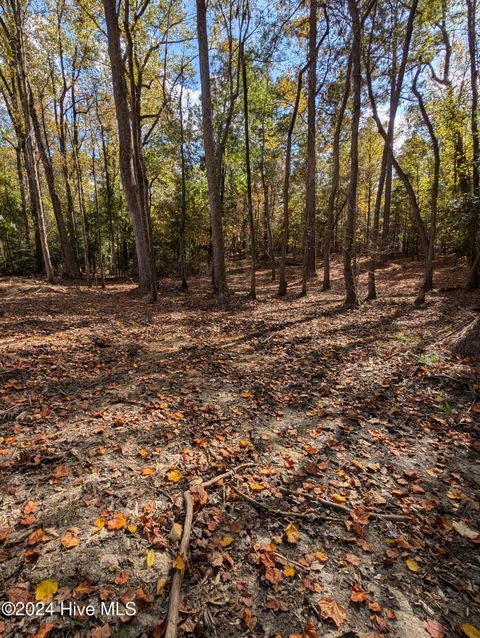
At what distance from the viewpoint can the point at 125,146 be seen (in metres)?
11.3

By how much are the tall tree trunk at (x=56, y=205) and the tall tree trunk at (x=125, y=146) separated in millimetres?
7264

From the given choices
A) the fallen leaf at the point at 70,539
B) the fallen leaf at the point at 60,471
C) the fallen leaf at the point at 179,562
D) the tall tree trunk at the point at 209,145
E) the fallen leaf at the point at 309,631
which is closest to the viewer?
the fallen leaf at the point at 309,631

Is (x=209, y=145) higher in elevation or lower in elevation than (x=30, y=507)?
higher

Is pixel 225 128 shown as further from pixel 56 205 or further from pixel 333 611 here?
pixel 333 611

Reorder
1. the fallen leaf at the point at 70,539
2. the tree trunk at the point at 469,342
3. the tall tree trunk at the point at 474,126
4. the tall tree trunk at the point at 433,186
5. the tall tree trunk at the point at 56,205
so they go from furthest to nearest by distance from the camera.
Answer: the tall tree trunk at the point at 56,205
the tall tree trunk at the point at 474,126
the tall tree trunk at the point at 433,186
the tree trunk at the point at 469,342
the fallen leaf at the point at 70,539

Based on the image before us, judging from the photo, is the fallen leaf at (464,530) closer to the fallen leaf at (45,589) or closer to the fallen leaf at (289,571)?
the fallen leaf at (289,571)

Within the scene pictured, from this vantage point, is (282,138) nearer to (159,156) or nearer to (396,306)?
(159,156)

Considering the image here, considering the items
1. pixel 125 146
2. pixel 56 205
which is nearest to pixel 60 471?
pixel 125 146

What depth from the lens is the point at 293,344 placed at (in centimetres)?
670

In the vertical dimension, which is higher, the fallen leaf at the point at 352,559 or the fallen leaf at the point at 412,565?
the fallen leaf at the point at 352,559

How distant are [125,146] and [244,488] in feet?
41.3

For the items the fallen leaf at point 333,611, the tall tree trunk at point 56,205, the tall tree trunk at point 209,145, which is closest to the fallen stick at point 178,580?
the fallen leaf at point 333,611

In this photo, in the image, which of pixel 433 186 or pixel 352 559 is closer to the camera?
pixel 352 559

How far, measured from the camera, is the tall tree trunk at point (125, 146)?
10.1m
